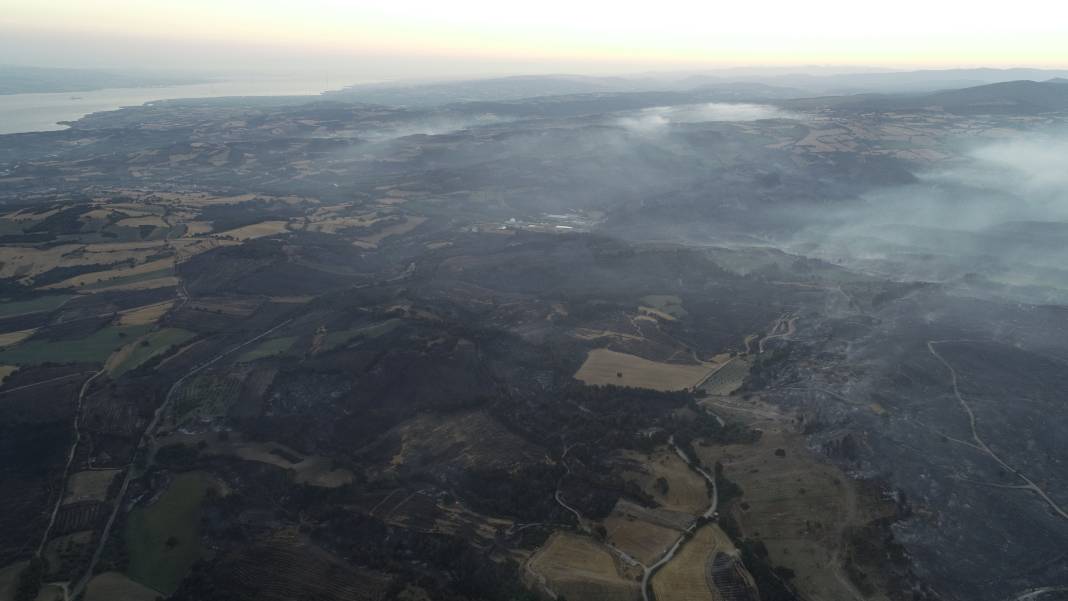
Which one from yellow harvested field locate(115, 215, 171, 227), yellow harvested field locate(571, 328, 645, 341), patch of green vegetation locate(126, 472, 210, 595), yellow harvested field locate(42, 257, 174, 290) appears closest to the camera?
patch of green vegetation locate(126, 472, 210, 595)

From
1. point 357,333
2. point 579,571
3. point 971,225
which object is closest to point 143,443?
point 357,333

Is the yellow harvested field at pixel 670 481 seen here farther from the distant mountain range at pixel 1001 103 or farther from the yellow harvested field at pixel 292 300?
the distant mountain range at pixel 1001 103

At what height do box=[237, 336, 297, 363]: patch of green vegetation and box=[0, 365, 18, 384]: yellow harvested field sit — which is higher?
box=[0, 365, 18, 384]: yellow harvested field

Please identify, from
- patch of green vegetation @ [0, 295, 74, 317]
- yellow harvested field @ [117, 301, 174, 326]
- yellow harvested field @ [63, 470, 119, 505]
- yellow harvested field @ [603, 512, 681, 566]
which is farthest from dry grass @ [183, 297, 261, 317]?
yellow harvested field @ [603, 512, 681, 566]

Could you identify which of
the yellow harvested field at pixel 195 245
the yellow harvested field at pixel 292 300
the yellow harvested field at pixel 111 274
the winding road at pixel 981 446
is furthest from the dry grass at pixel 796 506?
the yellow harvested field at pixel 195 245

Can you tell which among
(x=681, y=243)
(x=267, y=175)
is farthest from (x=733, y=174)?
(x=267, y=175)

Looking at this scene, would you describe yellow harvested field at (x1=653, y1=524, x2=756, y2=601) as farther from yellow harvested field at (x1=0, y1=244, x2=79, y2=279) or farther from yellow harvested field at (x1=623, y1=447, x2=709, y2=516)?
yellow harvested field at (x1=0, y1=244, x2=79, y2=279)

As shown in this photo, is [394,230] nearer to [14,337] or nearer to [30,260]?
[30,260]
